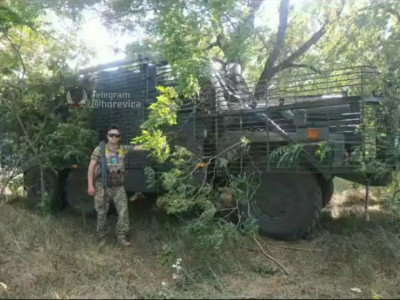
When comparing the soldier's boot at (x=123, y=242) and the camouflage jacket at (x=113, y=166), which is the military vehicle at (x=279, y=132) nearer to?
the camouflage jacket at (x=113, y=166)

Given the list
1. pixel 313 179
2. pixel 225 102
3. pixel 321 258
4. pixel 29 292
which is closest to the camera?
pixel 29 292

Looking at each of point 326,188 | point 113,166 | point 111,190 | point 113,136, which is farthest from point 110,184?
point 326,188

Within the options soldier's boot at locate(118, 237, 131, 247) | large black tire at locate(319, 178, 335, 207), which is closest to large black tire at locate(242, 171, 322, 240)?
large black tire at locate(319, 178, 335, 207)

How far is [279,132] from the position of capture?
5605 millimetres

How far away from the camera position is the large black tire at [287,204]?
566cm

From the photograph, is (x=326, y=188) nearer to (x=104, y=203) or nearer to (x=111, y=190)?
(x=111, y=190)

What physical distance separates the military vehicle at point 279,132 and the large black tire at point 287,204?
1cm

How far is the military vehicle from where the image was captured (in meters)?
5.22

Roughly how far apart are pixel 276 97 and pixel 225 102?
0.77 metres

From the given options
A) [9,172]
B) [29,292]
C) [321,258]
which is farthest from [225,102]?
[9,172]

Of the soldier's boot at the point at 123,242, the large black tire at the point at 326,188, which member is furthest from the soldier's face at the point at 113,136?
the large black tire at the point at 326,188

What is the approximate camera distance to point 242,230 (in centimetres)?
532

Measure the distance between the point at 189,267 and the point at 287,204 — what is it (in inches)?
67.1

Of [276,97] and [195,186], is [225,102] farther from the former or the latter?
[195,186]
